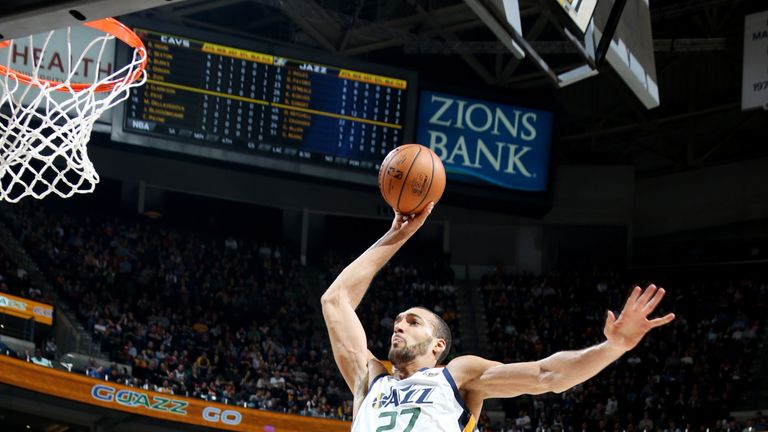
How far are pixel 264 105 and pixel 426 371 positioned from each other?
12.7 m

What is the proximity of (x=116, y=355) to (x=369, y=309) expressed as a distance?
203 inches

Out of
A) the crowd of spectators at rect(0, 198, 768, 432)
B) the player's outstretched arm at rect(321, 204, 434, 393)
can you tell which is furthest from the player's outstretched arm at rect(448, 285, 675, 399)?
the crowd of spectators at rect(0, 198, 768, 432)

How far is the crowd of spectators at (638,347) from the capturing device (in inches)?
659

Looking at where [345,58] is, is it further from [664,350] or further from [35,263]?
[664,350]

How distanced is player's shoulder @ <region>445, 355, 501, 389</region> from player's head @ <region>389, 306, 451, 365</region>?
122mm

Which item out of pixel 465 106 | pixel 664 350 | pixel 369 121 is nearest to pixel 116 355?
pixel 369 121

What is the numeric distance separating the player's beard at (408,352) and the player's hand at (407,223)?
1.70 feet

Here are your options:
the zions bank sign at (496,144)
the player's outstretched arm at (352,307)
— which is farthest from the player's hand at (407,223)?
the zions bank sign at (496,144)

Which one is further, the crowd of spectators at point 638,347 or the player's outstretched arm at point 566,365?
the crowd of spectators at point 638,347

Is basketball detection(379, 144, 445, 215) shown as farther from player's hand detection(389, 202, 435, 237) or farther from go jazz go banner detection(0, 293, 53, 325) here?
go jazz go banner detection(0, 293, 53, 325)

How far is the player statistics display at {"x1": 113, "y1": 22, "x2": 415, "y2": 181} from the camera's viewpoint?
16.0m

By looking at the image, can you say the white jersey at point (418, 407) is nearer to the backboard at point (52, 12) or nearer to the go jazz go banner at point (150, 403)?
the backboard at point (52, 12)

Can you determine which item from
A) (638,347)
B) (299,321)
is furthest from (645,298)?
(299,321)

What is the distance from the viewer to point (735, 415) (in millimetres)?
16359
